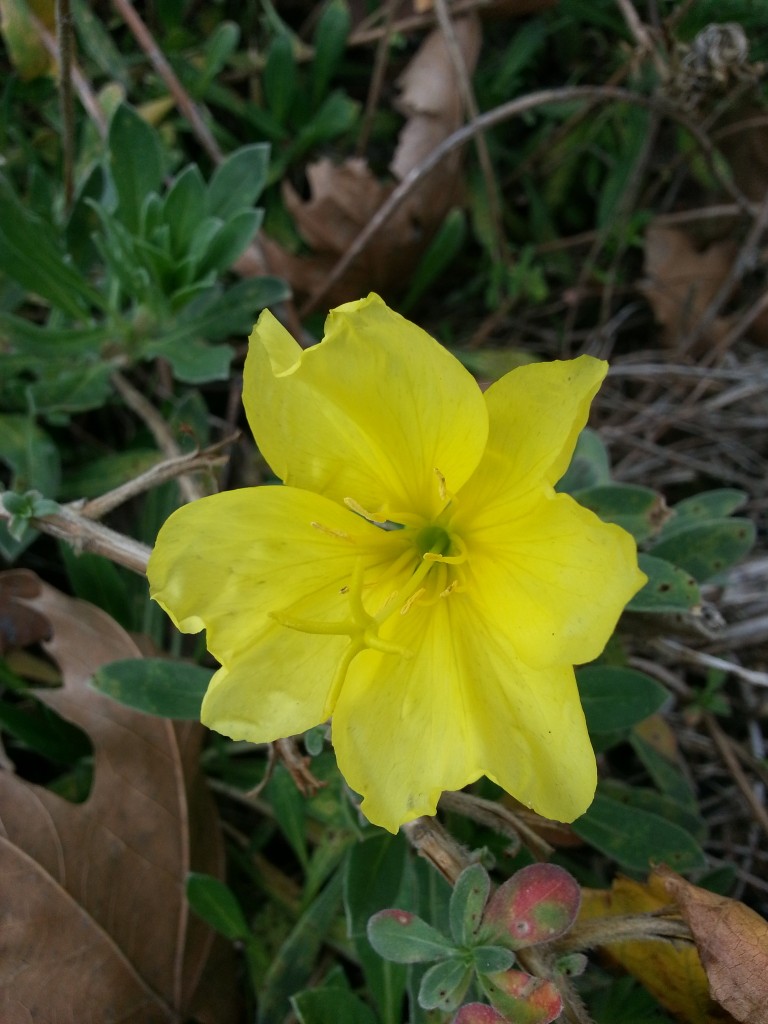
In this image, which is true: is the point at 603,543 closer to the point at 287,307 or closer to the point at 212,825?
the point at 212,825

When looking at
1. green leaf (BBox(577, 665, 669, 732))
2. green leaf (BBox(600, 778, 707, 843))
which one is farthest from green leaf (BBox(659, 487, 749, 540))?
green leaf (BBox(600, 778, 707, 843))

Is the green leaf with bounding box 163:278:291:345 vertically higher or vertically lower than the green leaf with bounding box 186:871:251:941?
higher

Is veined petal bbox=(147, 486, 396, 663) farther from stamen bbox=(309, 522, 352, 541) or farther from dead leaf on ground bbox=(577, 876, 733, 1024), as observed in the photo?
dead leaf on ground bbox=(577, 876, 733, 1024)

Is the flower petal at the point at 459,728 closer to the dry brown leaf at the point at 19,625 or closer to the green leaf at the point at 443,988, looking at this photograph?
the green leaf at the point at 443,988

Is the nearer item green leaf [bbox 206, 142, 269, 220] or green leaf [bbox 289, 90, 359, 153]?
green leaf [bbox 206, 142, 269, 220]

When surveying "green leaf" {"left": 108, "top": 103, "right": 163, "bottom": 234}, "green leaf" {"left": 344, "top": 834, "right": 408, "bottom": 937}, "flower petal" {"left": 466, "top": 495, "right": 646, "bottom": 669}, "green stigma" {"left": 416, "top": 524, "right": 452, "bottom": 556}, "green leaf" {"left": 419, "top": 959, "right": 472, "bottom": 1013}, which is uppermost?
"green leaf" {"left": 108, "top": 103, "right": 163, "bottom": 234}

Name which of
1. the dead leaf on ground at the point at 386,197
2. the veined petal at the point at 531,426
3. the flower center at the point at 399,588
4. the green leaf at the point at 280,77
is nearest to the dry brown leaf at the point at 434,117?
the dead leaf on ground at the point at 386,197

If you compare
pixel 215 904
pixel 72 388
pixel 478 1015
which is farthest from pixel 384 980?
→ pixel 72 388

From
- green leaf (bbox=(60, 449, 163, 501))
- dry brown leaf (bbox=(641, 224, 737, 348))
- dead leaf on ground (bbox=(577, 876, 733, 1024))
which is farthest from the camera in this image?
dry brown leaf (bbox=(641, 224, 737, 348))

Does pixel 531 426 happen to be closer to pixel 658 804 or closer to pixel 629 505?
pixel 629 505
